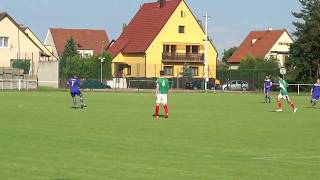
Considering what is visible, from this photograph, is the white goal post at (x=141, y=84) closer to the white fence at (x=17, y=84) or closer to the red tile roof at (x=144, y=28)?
the red tile roof at (x=144, y=28)

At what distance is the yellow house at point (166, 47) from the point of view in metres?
91.3

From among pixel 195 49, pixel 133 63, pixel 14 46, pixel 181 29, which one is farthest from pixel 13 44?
pixel 195 49

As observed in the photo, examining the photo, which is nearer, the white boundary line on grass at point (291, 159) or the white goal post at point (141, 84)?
the white boundary line on grass at point (291, 159)

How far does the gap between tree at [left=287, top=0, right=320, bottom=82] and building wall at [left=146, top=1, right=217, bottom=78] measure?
16.7 m

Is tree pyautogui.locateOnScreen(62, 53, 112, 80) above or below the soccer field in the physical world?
above

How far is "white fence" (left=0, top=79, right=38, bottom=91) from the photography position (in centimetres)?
6500

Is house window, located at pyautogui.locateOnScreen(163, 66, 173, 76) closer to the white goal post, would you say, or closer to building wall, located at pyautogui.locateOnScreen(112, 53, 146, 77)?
building wall, located at pyautogui.locateOnScreen(112, 53, 146, 77)

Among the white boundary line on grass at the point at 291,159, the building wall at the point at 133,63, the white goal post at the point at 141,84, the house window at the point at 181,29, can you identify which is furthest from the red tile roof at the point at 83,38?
the white boundary line on grass at the point at 291,159

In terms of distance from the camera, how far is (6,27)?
81375 millimetres

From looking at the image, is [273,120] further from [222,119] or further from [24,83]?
[24,83]

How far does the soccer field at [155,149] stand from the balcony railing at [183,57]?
66.6 m

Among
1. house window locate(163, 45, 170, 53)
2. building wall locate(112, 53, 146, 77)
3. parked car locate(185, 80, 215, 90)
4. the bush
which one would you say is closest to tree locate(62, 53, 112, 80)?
the bush

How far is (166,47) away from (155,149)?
77613 mm

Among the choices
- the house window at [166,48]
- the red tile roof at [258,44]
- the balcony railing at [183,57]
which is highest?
the red tile roof at [258,44]
